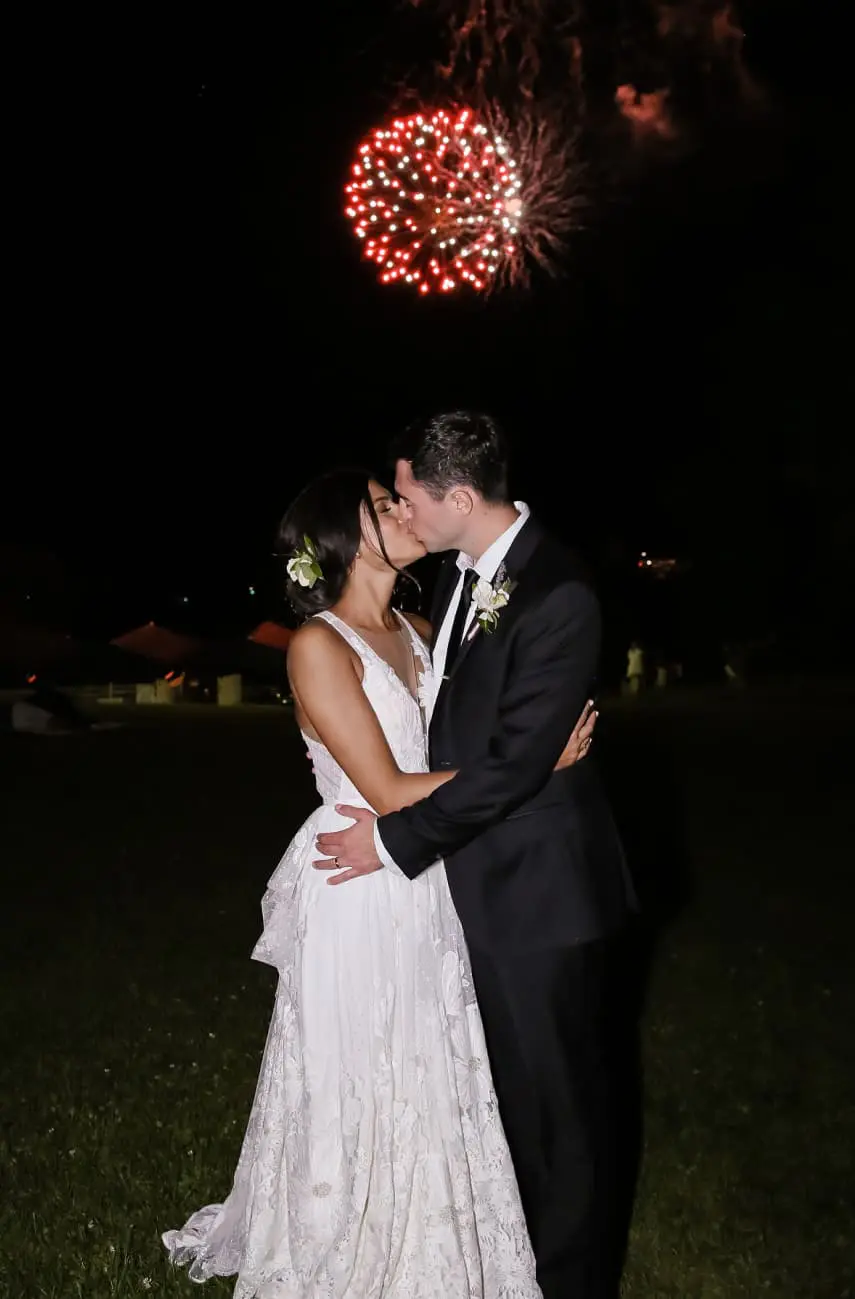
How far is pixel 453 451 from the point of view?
362 cm

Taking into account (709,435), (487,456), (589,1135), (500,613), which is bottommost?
(589,1135)

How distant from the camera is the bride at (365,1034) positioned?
3.69 metres

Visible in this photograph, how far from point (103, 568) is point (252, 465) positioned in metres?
14.5

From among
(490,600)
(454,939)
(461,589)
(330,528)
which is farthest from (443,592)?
(454,939)

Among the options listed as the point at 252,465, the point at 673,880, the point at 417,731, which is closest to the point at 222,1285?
the point at 417,731

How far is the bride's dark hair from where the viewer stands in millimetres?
3895

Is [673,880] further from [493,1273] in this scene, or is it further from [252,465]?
[252,465]

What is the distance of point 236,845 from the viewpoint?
12312 millimetres

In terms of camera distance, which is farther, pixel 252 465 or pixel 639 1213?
pixel 252 465

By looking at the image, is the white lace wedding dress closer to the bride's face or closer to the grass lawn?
the bride's face

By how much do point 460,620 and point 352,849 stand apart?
0.69 meters

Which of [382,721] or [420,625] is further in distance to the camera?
[420,625]

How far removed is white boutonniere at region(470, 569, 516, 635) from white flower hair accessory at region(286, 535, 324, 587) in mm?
473

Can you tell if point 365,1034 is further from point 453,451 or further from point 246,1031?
point 246,1031
